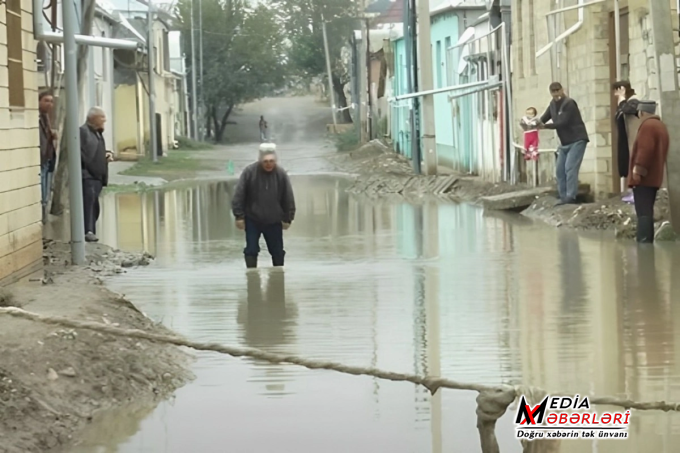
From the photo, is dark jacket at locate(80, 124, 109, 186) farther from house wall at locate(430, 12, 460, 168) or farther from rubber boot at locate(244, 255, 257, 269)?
house wall at locate(430, 12, 460, 168)

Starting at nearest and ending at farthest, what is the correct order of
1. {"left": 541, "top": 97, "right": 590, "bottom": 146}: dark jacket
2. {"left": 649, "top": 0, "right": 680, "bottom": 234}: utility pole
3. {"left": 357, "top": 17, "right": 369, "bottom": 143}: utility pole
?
{"left": 649, "top": 0, "right": 680, "bottom": 234}: utility pole < {"left": 541, "top": 97, "right": 590, "bottom": 146}: dark jacket < {"left": 357, "top": 17, "right": 369, "bottom": 143}: utility pole

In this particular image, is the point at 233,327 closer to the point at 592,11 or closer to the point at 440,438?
the point at 440,438

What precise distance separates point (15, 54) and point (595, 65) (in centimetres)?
968

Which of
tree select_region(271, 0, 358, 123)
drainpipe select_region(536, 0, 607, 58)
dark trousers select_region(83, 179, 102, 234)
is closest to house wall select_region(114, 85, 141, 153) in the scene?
tree select_region(271, 0, 358, 123)

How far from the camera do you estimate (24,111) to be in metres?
14.1

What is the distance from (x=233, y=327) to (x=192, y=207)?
15.5m

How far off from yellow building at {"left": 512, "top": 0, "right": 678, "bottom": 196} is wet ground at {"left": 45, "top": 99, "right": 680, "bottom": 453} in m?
2.20

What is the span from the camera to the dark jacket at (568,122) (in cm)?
1970

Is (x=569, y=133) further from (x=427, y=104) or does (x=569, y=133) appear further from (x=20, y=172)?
(x=427, y=104)

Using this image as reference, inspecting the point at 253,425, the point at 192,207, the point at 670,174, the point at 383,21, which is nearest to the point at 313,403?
the point at 253,425

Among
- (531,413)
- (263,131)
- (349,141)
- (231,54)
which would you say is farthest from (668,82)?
(231,54)

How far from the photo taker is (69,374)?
313 inches

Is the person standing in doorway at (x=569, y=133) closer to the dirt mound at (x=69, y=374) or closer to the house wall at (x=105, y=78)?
the dirt mound at (x=69, y=374)

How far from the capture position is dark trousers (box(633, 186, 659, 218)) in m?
15.3
